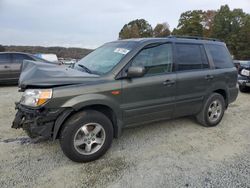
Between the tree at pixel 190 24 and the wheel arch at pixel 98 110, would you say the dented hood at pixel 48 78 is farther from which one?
the tree at pixel 190 24

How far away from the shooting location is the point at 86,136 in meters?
3.14

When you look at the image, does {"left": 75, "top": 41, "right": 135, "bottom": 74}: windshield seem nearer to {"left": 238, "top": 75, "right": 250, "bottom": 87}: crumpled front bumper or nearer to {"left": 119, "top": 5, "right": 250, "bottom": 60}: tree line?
{"left": 238, "top": 75, "right": 250, "bottom": 87}: crumpled front bumper

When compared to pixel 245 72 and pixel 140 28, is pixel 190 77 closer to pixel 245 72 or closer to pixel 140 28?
pixel 245 72

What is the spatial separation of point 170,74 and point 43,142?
2.40 meters

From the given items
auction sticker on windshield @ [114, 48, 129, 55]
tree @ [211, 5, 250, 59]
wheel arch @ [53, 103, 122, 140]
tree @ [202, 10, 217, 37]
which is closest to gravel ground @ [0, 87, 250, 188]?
wheel arch @ [53, 103, 122, 140]

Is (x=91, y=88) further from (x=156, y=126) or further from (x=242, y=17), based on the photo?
(x=242, y=17)

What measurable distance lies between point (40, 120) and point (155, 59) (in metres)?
2.01

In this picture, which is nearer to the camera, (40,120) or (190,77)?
(40,120)

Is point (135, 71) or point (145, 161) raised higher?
point (135, 71)

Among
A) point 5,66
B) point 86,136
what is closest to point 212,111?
point 86,136

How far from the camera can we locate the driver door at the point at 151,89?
345 centimetres

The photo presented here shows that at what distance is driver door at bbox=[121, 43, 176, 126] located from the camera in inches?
136

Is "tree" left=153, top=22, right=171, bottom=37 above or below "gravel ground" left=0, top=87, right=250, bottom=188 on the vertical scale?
above

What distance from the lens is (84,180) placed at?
275 cm
